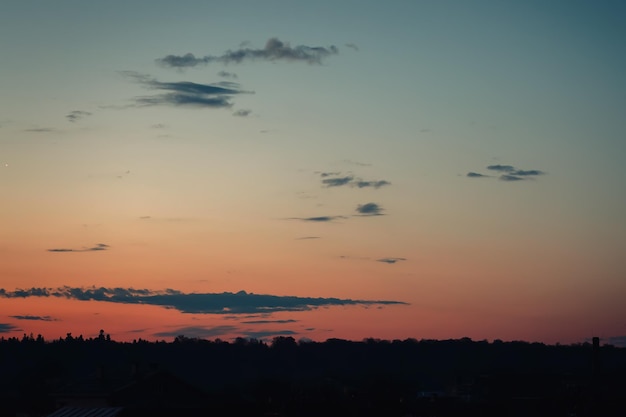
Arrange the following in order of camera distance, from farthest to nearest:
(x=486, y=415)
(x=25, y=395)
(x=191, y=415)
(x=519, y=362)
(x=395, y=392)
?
(x=519, y=362) < (x=25, y=395) < (x=395, y=392) < (x=486, y=415) < (x=191, y=415)

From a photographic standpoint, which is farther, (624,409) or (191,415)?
(624,409)

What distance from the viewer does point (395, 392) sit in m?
112

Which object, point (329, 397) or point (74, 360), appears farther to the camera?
point (74, 360)

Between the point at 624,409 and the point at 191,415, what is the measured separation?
1421 inches

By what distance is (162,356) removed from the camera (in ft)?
638

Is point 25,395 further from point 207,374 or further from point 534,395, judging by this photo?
point 534,395

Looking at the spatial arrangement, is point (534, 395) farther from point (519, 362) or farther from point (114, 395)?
point (519, 362)

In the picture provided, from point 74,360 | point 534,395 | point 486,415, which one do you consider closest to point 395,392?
point 534,395

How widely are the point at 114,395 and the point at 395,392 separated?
36211mm

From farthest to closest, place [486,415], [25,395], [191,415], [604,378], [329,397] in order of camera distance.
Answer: [25,395] < [604,378] < [329,397] < [486,415] < [191,415]

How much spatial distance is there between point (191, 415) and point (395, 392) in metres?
41.2

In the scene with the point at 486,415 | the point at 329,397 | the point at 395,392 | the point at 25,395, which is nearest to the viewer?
the point at 486,415

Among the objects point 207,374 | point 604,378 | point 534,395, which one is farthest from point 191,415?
point 207,374

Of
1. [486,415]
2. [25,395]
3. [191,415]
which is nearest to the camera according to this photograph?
[191,415]
